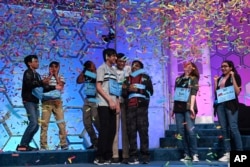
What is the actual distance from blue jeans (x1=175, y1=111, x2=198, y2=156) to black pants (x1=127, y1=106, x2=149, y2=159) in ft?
1.57

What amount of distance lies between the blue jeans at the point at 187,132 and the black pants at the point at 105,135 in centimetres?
92

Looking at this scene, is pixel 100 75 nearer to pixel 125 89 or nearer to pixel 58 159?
pixel 125 89

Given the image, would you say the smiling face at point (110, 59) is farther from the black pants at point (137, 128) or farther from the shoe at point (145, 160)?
the shoe at point (145, 160)

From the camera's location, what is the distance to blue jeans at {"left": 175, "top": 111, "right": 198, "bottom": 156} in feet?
15.5

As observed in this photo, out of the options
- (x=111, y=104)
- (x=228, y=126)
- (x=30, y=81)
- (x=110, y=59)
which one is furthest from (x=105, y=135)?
(x=228, y=126)

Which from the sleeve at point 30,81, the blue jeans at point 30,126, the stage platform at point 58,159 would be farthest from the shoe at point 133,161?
the sleeve at point 30,81

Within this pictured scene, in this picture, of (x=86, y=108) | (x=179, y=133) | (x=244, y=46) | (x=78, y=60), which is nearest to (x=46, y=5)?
(x=78, y=60)

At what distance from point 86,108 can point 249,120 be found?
2.63 meters

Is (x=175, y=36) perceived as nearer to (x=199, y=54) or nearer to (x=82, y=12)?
(x=199, y=54)

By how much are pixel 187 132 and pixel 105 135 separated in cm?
109

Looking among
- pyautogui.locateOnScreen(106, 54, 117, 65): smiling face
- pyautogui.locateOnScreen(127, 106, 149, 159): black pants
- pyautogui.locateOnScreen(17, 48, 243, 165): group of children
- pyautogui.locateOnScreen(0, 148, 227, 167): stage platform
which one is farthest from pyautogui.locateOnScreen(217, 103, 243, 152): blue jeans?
pyautogui.locateOnScreen(106, 54, 117, 65): smiling face

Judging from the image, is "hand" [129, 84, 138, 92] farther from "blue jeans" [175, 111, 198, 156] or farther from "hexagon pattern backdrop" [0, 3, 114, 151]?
"hexagon pattern backdrop" [0, 3, 114, 151]

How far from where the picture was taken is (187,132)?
15.7 ft

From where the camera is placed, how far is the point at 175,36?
21.0 feet
